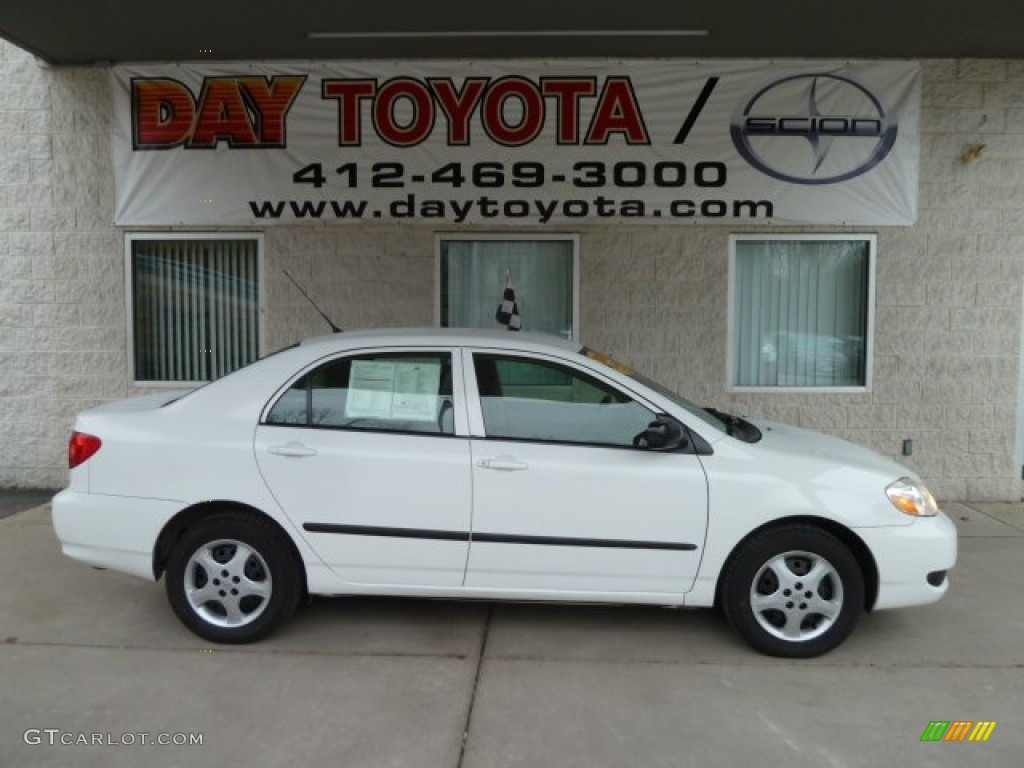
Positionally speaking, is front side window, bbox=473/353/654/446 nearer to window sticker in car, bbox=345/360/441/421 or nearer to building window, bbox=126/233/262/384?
window sticker in car, bbox=345/360/441/421

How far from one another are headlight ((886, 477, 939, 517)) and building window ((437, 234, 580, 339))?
12.6 feet

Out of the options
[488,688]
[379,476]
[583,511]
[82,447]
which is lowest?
[488,688]

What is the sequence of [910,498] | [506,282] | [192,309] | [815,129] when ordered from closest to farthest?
[910,498]
[815,129]
[506,282]
[192,309]

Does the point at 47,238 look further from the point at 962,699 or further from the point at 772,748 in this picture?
the point at 962,699

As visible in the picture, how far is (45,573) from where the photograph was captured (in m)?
5.41

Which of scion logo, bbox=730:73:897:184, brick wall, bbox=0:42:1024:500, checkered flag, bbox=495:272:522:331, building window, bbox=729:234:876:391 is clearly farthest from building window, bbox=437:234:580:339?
scion logo, bbox=730:73:897:184

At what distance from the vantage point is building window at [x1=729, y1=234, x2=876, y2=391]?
7621 mm

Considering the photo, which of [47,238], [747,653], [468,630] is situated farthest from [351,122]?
[747,653]

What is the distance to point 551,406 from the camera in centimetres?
424

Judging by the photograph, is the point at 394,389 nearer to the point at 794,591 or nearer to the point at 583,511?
the point at 583,511

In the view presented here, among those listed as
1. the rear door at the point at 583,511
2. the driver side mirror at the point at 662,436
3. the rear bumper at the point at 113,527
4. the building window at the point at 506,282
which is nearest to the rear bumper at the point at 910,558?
the rear door at the point at 583,511

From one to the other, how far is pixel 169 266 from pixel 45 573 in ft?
11.0

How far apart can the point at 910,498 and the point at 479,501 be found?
6.90 feet

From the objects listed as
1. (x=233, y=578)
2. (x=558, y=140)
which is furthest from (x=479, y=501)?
(x=558, y=140)
